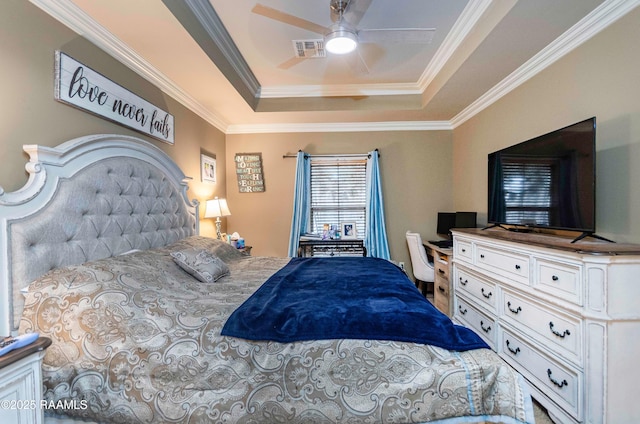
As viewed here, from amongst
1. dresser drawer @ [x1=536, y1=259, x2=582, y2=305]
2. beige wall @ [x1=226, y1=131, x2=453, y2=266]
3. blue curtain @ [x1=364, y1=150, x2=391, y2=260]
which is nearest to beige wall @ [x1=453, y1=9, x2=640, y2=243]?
dresser drawer @ [x1=536, y1=259, x2=582, y2=305]

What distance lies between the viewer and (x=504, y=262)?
209 cm

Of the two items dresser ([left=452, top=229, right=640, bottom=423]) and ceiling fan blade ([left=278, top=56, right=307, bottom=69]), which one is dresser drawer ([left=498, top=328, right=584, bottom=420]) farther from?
ceiling fan blade ([left=278, top=56, right=307, bottom=69])

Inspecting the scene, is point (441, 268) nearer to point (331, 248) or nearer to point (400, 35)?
point (331, 248)

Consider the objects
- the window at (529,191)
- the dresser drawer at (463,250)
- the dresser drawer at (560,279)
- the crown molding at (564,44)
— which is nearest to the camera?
the dresser drawer at (560,279)

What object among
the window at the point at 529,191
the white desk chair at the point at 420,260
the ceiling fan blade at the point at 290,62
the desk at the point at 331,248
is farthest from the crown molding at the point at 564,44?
the desk at the point at 331,248

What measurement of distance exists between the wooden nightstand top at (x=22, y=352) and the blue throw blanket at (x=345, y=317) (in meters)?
0.64

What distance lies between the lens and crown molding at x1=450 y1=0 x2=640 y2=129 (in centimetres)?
174

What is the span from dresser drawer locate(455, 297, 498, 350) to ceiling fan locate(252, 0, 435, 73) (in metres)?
2.25

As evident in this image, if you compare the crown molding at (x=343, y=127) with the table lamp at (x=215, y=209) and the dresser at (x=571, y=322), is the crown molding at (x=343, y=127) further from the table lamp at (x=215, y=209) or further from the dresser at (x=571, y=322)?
the dresser at (x=571, y=322)

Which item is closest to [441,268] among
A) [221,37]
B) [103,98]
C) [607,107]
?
[607,107]

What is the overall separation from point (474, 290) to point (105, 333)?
264 cm

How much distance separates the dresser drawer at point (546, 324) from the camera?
149 centimetres

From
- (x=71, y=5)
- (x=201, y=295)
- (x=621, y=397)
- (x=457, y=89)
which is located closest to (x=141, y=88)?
(x=71, y=5)

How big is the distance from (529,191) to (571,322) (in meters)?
1.05
